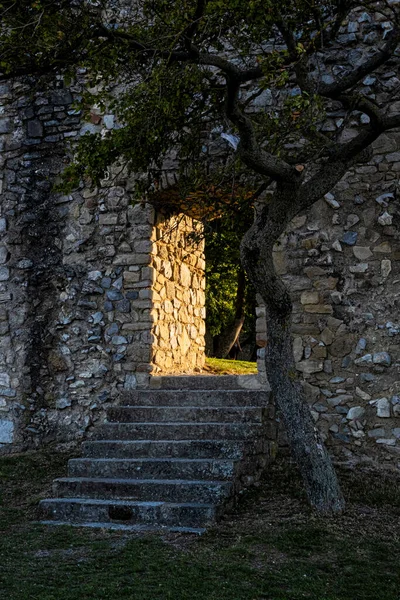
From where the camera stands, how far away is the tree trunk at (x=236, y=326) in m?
14.5

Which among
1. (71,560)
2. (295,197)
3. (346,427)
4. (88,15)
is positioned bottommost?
(71,560)

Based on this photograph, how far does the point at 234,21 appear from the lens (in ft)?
20.3

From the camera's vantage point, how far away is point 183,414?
7117mm

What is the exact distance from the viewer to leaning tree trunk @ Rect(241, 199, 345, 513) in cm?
575

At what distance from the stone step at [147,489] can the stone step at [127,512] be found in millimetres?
109

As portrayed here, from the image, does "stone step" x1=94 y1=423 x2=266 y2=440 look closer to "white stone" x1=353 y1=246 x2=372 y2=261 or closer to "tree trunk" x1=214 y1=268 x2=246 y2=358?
"white stone" x1=353 y1=246 x2=372 y2=261

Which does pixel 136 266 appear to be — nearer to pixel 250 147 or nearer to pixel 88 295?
pixel 88 295

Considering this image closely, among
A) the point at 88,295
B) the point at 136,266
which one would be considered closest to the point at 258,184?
the point at 136,266

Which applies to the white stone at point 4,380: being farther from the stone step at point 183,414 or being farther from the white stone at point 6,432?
the stone step at point 183,414

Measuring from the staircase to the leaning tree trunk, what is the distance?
627 millimetres

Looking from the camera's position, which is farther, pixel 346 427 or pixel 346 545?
pixel 346 427

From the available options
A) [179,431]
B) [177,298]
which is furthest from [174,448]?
[177,298]

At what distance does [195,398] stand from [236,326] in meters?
7.27

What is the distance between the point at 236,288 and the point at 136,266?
24.1 feet
